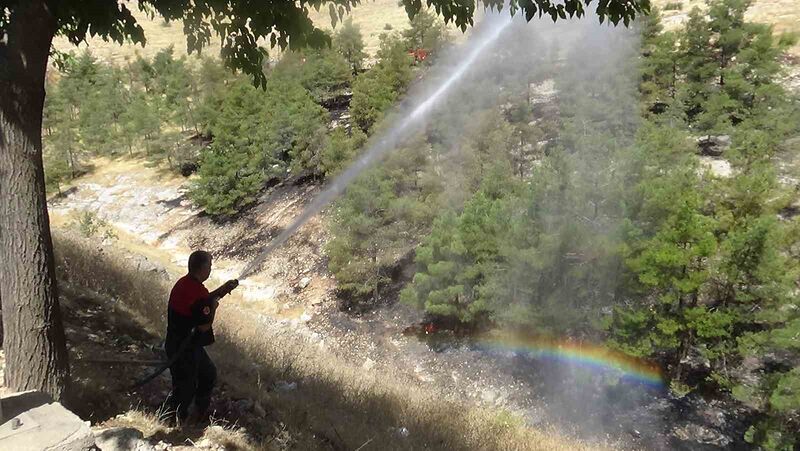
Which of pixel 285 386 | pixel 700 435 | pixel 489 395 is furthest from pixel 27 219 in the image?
pixel 700 435

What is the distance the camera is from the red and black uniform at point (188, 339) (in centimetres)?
393

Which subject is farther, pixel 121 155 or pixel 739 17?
pixel 121 155

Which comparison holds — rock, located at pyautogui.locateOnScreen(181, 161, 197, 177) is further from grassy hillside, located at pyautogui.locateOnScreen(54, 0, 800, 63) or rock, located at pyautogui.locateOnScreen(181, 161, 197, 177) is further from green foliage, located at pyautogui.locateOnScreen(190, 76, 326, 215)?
grassy hillside, located at pyautogui.locateOnScreen(54, 0, 800, 63)

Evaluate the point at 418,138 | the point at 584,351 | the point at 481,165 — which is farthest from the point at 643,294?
the point at 418,138

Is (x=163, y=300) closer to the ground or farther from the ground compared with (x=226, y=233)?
farther from the ground

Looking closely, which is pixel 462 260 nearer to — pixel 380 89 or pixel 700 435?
pixel 700 435

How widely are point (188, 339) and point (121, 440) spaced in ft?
2.44

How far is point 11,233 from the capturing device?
3.26 m

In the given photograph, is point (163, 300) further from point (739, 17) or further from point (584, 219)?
point (739, 17)

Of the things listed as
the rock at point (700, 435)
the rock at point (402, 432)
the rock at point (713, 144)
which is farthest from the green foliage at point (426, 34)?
A: the rock at point (402, 432)

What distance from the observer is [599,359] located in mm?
18125

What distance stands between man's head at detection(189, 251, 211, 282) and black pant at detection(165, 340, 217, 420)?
0.50m

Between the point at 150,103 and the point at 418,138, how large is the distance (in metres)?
26.6

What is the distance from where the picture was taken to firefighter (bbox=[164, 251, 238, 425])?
155 inches
